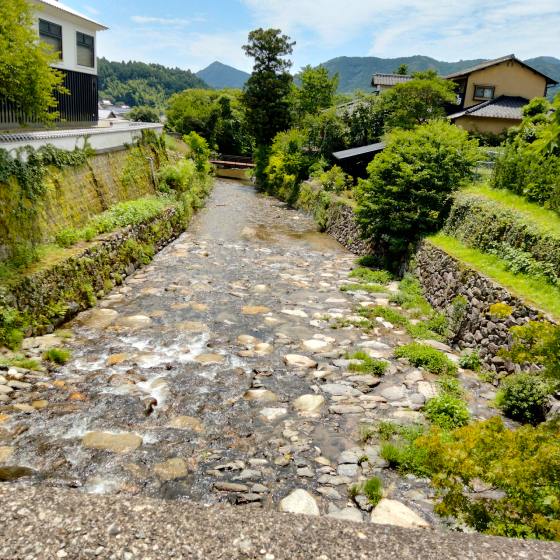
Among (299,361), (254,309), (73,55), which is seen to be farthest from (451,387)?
(73,55)

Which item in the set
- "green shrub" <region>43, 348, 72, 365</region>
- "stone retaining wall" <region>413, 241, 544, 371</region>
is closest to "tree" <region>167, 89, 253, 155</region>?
"stone retaining wall" <region>413, 241, 544, 371</region>

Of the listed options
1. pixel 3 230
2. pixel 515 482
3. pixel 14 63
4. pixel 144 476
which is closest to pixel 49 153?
pixel 14 63

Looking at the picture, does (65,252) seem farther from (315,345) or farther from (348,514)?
(348,514)

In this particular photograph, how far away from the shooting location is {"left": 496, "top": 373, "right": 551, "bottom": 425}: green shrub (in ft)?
24.1

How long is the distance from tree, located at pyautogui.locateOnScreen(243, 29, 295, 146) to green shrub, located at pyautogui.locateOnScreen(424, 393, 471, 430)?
38.2 m

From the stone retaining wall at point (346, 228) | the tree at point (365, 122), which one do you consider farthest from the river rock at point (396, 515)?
the tree at point (365, 122)

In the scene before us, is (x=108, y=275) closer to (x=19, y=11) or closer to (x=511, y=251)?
(x=19, y=11)

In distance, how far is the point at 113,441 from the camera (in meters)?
6.39

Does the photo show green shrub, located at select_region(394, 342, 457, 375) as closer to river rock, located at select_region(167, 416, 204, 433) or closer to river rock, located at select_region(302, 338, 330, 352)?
river rock, located at select_region(302, 338, 330, 352)

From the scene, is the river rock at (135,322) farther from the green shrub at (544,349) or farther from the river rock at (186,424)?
the green shrub at (544,349)

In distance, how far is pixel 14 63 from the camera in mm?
10320

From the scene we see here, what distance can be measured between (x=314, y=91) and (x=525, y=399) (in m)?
39.2

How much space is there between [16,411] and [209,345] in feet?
12.8

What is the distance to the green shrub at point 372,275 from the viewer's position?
1545 centimetres
